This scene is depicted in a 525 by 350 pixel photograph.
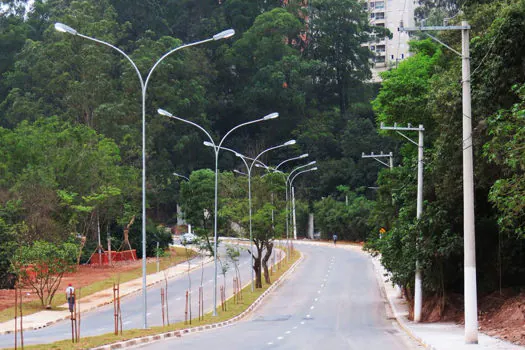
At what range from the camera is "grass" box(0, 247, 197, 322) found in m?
40.0

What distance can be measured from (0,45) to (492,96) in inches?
3657

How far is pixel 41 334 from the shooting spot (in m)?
30.5

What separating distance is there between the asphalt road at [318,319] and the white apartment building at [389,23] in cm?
6873

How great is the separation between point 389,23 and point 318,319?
4242 inches

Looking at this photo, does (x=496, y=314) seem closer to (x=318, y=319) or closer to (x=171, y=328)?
(x=318, y=319)

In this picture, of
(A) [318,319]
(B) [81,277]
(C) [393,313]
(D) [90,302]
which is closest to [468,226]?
(A) [318,319]

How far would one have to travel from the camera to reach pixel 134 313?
40.0 metres

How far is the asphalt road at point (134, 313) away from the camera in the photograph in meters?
29.5

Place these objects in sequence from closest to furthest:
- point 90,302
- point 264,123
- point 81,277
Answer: point 90,302, point 81,277, point 264,123

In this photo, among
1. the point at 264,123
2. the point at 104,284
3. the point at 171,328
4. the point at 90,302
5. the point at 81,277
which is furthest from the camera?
the point at 264,123

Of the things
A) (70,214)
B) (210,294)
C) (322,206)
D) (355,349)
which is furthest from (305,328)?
(322,206)

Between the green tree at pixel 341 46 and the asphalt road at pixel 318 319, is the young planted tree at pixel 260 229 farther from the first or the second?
the green tree at pixel 341 46

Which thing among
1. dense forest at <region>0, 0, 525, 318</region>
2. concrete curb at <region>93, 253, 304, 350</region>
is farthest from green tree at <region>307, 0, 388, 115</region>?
concrete curb at <region>93, 253, 304, 350</region>

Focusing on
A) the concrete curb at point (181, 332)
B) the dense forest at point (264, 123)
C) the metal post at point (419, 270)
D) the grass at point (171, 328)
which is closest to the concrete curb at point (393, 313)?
the metal post at point (419, 270)
